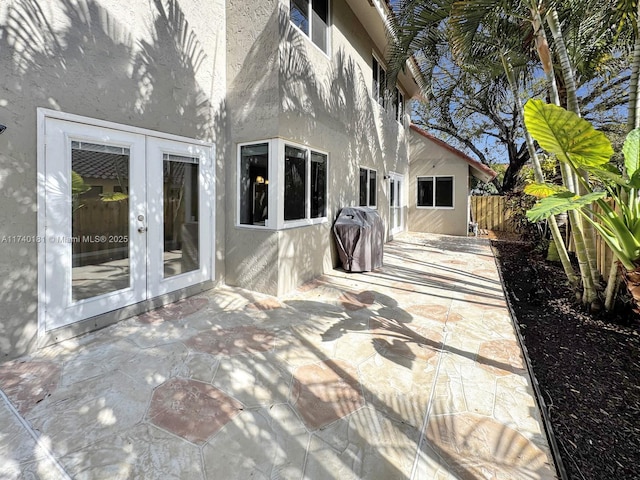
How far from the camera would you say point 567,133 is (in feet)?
10.2

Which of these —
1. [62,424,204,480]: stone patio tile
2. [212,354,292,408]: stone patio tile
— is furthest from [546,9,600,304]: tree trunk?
[62,424,204,480]: stone patio tile

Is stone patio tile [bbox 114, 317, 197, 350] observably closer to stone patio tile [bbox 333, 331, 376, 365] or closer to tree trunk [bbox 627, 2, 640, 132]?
stone patio tile [bbox 333, 331, 376, 365]

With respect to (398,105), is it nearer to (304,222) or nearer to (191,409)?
(304,222)

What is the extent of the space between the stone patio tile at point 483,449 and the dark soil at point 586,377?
9.2 inches

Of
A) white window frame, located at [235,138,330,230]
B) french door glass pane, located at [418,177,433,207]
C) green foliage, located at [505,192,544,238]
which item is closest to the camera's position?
white window frame, located at [235,138,330,230]

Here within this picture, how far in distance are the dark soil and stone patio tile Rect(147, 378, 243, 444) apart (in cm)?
264

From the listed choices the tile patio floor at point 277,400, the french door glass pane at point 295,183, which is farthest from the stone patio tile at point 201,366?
the french door glass pane at point 295,183

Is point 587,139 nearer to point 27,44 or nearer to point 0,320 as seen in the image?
point 27,44

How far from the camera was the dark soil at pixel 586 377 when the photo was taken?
2.39m

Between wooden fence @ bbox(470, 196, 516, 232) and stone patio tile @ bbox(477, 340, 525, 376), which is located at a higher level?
wooden fence @ bbox(470, 196, 516, 232)

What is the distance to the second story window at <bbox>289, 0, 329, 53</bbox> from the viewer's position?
6.33 meters

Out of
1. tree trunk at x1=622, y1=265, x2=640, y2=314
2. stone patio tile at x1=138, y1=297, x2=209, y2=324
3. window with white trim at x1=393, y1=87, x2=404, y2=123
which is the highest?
window with white trim at x1=393, y1=87, x2=404, y2=123

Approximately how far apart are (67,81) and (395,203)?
12.3m

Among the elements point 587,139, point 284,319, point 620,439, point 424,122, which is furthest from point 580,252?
point 424,122
